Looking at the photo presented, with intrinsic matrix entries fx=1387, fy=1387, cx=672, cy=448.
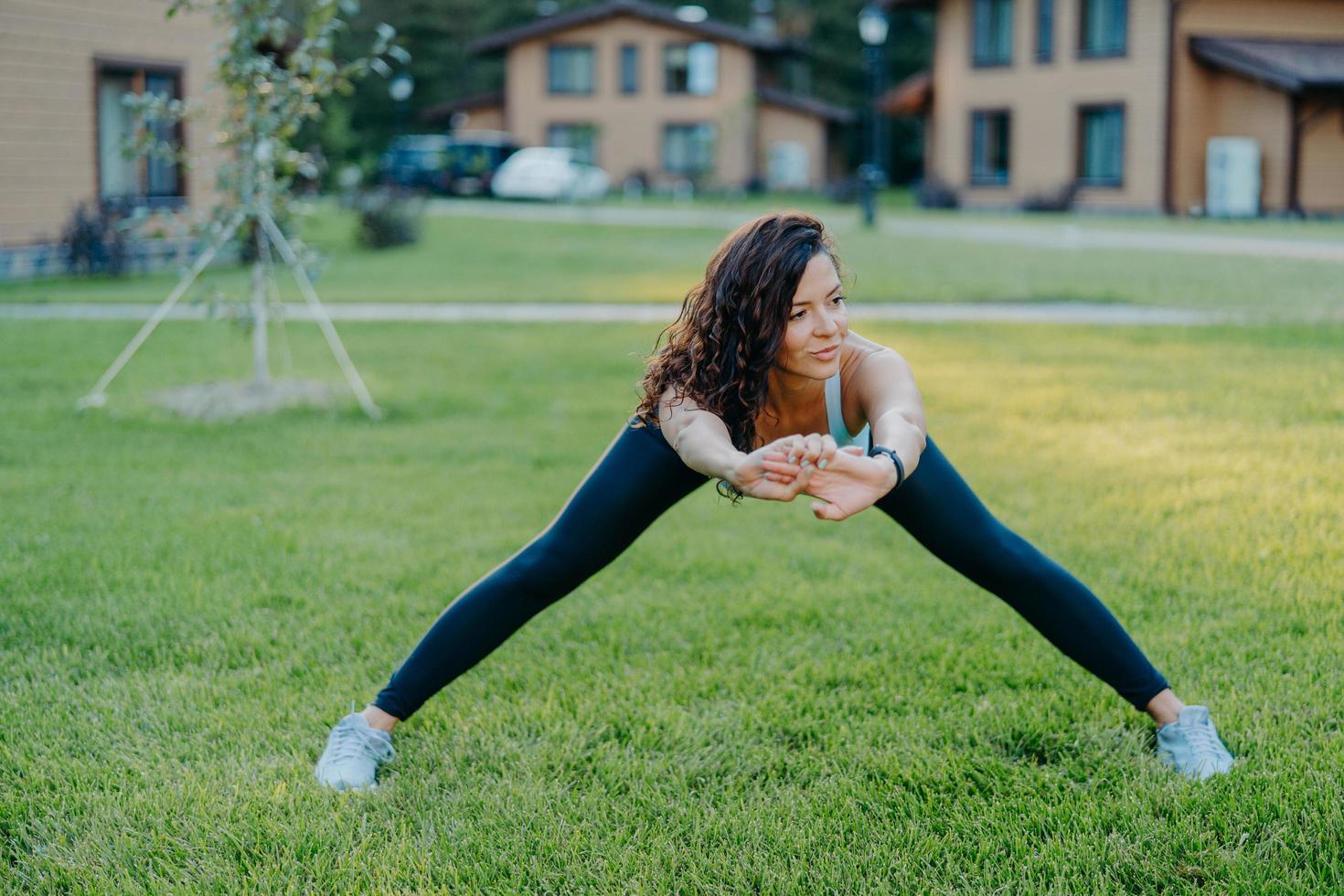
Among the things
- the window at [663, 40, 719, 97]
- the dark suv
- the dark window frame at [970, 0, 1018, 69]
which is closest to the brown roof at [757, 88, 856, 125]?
the window at [663, 40, 719, 97]

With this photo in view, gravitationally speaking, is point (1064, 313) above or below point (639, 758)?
above

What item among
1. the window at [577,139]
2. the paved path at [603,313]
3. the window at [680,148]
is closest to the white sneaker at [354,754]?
the paved path at [603,313]

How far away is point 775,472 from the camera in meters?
2.69

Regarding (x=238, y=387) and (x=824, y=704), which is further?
(x=238, y=387)

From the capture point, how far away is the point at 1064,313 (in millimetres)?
13086

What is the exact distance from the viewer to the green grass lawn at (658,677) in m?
3.00

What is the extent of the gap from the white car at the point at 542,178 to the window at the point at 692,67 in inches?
185

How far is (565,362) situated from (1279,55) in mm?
24581

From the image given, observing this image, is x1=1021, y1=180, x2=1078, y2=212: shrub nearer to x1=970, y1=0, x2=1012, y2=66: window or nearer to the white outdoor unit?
the white outdoor unit

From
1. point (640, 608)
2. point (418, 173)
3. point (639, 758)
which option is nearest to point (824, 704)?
point (639, 758)

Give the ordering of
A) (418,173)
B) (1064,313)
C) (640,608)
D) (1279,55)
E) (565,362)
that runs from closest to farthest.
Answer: (640,608), (565,362), (1064,313), (1279,55), (418,173)

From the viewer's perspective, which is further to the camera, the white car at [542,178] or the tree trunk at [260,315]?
the white car at [542,178]

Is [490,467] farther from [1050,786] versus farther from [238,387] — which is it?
[1050,786]

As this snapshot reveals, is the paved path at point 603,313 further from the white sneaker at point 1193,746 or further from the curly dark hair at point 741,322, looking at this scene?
the curly dark hair at point 741,322
